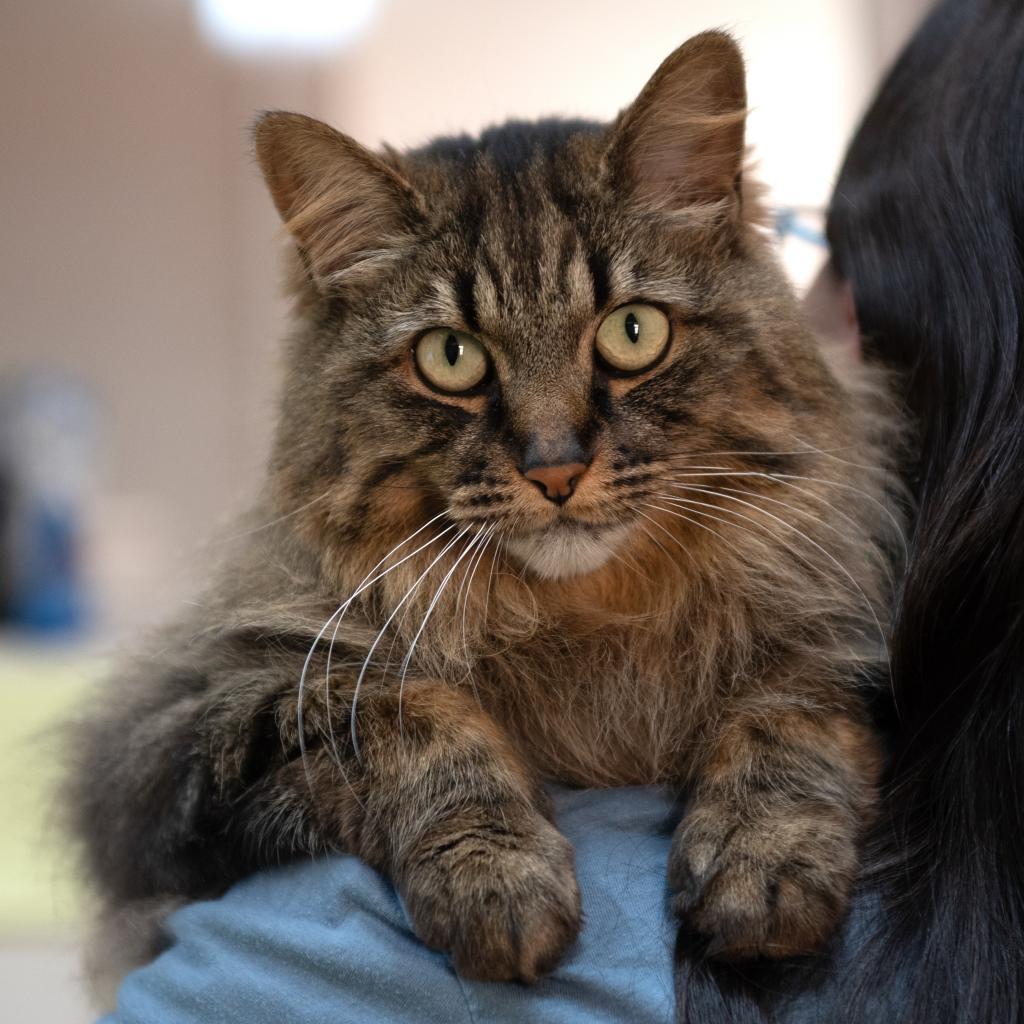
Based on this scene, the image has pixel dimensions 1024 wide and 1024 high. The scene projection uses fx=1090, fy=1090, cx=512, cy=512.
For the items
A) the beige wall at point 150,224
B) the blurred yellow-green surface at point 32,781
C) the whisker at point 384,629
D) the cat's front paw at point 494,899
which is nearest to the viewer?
the cat's front paw at point 494,899

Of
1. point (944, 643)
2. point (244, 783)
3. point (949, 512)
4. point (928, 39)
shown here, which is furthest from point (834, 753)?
point (928, 39)

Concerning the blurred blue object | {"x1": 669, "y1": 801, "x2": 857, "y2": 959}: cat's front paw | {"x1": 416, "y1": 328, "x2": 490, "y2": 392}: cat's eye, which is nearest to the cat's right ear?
{"x1": 416, "y1": 328, "x2": 490, "y2": 392}: cat's eye

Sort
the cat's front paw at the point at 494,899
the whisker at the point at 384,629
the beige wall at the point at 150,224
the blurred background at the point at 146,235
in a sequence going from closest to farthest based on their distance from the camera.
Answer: the cat's front paw at the point at 494,899 < the whisker at the point at 384,629 < the blurred background at the point at 146,235 < the beige wall at the point at 150,224

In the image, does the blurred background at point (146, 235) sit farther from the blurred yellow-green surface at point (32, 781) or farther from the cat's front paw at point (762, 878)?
the cat's front paw at point (762, 878)

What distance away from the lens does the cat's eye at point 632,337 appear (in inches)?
43.7

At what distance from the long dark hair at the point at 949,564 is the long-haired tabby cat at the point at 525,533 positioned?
0.24 feet

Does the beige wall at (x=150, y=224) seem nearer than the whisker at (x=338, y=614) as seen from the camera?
No

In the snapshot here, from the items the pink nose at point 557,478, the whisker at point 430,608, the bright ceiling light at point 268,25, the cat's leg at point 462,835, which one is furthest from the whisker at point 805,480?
the bright ceiling light at point 268,25

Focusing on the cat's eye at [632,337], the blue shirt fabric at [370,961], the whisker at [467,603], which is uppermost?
the cat's eye at [632,337]

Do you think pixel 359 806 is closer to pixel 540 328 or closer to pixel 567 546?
pixel 567 546

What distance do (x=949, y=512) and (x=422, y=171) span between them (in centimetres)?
67

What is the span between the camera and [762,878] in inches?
35.4

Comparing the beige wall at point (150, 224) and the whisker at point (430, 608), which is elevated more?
the beige wall at point (150, 224)

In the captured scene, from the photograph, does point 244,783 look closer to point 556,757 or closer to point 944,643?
point 556,757
